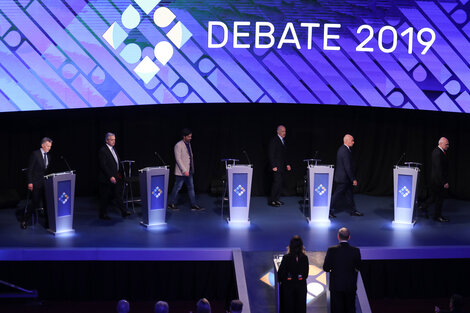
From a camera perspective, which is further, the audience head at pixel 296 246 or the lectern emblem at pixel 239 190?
the lectern emblem at pixel 239 190

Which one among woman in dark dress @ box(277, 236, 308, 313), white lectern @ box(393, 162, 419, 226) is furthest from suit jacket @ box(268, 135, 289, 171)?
woman in dark dress @ box(277, 236, 308, 313)

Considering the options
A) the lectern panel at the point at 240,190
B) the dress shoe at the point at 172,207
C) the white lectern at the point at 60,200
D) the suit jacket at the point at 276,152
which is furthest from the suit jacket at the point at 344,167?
the white lectern at the point at 60,200

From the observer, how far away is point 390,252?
854 centimetres

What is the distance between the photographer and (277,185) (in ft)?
35.8

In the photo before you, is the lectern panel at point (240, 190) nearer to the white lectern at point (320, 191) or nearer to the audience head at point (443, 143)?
the white lectern at point (320, 191)

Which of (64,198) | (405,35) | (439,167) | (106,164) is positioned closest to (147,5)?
(106,164)

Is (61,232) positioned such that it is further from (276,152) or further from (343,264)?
(343,264)

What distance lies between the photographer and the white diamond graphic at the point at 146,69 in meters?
10.5

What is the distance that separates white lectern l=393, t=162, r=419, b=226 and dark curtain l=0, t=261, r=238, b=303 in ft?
9.78

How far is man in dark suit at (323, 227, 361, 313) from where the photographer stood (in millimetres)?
6648

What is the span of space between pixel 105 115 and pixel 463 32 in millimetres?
6160

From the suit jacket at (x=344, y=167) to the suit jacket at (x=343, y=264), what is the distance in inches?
136

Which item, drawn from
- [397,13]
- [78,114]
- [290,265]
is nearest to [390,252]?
[290,265]

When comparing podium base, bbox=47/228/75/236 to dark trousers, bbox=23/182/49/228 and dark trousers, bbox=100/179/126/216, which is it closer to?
dark trousers, bbox=23/182/49/228
